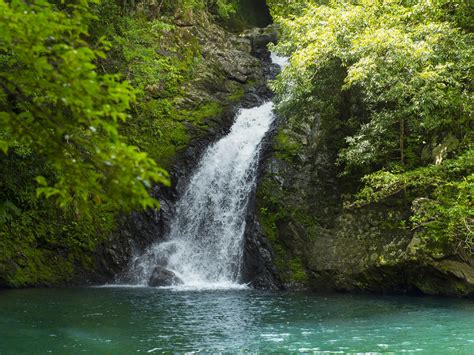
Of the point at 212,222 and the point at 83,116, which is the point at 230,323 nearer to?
the point at 83,116

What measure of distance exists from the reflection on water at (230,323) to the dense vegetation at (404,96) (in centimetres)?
277

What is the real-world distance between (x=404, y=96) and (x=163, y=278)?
9355mm

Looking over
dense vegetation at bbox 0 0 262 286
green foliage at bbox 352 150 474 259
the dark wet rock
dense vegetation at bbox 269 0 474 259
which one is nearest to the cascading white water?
dense vegetation at bbox 0 0 262 286

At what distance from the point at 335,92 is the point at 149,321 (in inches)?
400

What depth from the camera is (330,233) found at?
50.0ft

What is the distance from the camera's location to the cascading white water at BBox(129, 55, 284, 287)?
53.8 ft

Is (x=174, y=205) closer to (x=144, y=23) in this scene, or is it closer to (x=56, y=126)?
(x=144, y=23)

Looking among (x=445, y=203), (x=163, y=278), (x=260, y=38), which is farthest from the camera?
(x=260, y=38)

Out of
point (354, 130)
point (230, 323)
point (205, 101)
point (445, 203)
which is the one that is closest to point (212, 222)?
point (354, 130)

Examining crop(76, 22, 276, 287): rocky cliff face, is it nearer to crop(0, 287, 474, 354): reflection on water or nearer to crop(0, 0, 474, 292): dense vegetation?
crop(0, 0, 474, 292): dense vegetation

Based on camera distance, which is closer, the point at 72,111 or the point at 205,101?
the point at 72,111

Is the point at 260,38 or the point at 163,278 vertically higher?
the point at 260,38

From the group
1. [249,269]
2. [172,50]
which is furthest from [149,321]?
[172,50]

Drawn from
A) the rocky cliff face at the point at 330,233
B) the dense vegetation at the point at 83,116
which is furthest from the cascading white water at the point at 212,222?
the dense vegetation at the point at 83,116
